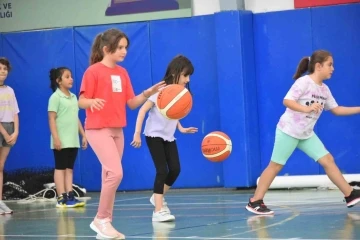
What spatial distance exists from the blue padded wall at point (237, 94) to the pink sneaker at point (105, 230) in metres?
6.67

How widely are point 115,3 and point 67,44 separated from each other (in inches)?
46.4

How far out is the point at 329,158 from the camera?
9.61 meters

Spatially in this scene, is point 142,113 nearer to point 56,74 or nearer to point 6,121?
point 6,121

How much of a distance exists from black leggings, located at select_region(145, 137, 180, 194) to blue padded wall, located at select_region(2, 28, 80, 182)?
22.0 ft

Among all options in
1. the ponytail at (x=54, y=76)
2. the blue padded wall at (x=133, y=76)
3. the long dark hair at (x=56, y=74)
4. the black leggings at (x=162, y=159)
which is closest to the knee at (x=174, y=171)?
the black leggings at (x=162, y=159)

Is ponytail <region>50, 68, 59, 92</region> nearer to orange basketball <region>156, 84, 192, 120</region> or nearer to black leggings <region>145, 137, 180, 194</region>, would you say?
black leggings <region>145, 137, 180, 194</region>

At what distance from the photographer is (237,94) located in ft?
47.2

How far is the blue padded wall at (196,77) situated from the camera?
14852 mm

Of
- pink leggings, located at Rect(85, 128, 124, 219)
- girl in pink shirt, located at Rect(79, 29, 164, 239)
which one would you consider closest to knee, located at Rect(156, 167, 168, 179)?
girl in pink shirt, located at Rect(79, 29, 164, 239)

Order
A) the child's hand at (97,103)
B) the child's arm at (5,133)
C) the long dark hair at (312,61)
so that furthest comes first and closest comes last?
the child's arm at (5,133), the long dark hair at (312,61), the child's hand at (97,103)

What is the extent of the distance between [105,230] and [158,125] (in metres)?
1.98

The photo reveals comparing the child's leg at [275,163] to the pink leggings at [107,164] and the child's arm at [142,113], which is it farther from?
the pink leggings at [107,164]

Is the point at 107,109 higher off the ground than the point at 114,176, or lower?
higher

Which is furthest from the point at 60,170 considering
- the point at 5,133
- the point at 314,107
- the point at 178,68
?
the point at 314,107
